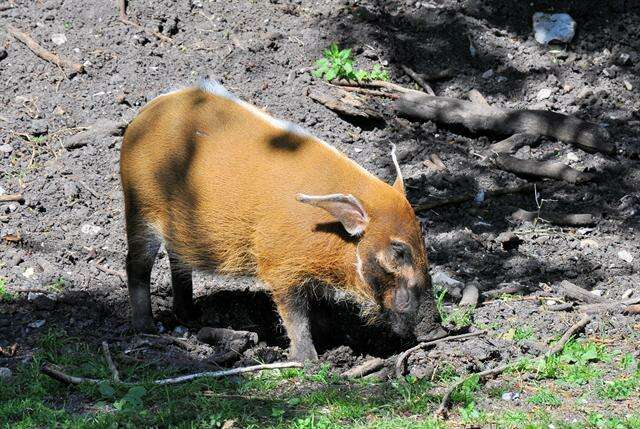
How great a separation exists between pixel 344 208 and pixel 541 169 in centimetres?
269

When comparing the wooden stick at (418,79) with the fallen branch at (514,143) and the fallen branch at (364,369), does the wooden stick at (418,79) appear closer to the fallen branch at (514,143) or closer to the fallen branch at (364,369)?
the fallen branch at (514,143)

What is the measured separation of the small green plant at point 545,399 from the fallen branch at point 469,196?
2426mm

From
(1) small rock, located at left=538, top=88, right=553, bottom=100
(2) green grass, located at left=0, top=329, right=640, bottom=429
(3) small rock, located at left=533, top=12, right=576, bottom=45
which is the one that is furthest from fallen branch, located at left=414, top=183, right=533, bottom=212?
(3) small rock, located at left=533, top=12, right=576, bottom=45

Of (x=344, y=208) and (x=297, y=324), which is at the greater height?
(x=344, y=208)

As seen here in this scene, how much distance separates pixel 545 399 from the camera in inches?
187

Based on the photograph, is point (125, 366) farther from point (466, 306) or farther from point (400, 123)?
point (400, 123)

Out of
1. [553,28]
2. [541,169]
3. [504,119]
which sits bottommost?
[541,169]

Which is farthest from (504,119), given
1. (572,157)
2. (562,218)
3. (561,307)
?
(561,307)

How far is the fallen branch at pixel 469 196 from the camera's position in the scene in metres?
7.02

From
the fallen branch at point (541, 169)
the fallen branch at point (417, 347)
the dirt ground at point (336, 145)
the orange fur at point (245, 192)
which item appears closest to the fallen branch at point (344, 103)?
the dirt ground at point (336, 145)

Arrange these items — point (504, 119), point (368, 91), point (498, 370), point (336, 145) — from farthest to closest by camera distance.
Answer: point (368, 91)
point (504, 119)
point (336, 145)
point (498, 370)

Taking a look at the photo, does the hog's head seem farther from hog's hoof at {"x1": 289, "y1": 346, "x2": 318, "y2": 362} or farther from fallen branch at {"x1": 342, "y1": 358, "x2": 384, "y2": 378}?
hog's hoof at {"x1": 289, "y1": 346, "x2": 318, "y2": 362}

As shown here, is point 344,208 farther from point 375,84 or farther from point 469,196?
point 375,84

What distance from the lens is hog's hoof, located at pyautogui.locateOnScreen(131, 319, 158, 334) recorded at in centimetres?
587
